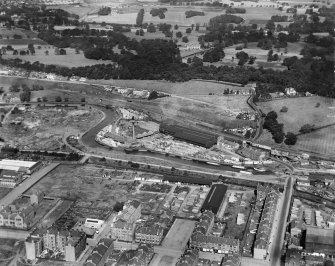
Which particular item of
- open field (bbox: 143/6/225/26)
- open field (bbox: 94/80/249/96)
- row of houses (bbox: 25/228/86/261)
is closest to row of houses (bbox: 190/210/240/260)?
row of houses (bbox: 25/228/86/261)

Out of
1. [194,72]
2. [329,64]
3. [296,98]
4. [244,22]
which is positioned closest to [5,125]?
[194,72]

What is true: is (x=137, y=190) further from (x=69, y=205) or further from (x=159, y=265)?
(x=159, y=265)

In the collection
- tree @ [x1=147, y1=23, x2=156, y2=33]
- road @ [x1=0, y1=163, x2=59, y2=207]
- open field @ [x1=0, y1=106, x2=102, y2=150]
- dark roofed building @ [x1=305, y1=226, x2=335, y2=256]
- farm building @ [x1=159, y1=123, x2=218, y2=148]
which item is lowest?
road @ [x1=0, y1=163, x2=59, y2=207]

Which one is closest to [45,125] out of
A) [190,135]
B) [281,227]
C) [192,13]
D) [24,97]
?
[24,97]

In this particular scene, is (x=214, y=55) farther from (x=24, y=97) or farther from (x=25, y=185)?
(x=25, y=185)

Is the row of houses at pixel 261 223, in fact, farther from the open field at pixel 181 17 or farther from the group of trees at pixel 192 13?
the group of trees at pixel 192 13

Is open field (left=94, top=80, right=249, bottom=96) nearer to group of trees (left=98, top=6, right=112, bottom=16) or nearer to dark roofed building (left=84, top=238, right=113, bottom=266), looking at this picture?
group of trees (left=98, top=6, right=112, bottom=16)
